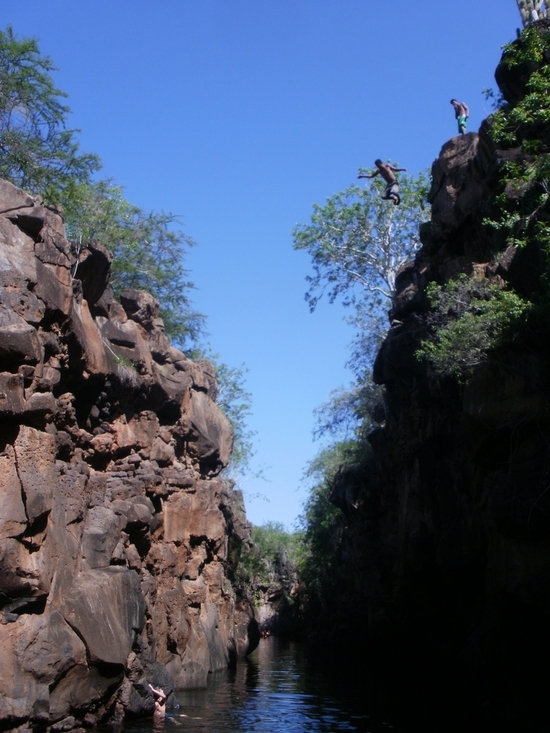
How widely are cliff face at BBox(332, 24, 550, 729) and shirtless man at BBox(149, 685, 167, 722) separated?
693 cm

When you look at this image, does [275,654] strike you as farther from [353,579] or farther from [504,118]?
[504,118]

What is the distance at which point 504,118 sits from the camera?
61.6 ft

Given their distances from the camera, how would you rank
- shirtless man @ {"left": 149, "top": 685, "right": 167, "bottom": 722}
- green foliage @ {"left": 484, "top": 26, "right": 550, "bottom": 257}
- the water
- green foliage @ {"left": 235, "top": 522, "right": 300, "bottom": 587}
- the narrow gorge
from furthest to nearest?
green foliage @ {"left": 235, "top": 522, "right": 300, "bottom": 587}, green foliage @ {"left": 484, "top": 26, "right": 550, "bottom": 257}, shirtless man @ {"left": 149, "top": 685, "right": 167, "bottom": 722}, the water, the narrow gorge

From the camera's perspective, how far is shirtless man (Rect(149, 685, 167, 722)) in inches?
635

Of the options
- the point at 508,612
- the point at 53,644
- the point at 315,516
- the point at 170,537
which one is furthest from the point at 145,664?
the point at 315,516

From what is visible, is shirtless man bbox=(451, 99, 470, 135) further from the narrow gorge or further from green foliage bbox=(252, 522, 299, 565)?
green foliage bbox=(252, 522, 299, 565)

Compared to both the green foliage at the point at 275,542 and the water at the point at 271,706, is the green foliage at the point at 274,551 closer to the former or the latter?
the green foliage at the point at 275,542

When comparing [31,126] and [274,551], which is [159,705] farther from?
[274,551]

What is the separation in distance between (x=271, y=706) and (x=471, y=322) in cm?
1116

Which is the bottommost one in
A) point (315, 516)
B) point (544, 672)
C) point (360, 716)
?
point (360, 716)

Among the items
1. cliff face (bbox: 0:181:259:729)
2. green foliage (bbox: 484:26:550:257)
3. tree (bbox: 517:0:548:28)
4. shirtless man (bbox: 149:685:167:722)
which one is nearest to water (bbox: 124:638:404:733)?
shirtless man (bbox: 149:685:167:722)

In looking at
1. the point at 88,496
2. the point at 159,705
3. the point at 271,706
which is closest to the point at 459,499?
the point at 271,706

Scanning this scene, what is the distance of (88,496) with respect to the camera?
16.8m

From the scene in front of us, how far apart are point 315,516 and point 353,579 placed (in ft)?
33.7
